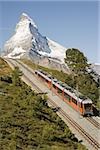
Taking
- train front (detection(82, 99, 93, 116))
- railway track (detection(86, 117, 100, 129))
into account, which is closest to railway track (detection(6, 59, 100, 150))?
railway track (detection(86, 117, 100, 129))

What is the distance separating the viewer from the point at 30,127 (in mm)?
44719

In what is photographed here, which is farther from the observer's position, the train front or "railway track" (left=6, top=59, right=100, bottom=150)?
the train front

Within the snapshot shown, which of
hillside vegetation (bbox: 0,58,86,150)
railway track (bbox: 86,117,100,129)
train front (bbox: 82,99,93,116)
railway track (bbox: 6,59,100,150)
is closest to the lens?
hillside vegetation (bbox: 0,58,86,150)

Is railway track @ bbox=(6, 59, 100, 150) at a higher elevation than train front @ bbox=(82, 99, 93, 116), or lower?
lower

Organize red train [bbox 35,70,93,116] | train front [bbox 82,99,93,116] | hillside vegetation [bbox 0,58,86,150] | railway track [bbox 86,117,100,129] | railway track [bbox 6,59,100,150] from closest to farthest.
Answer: hillside vegetation [bbox 0,58,86,150] < railway track [bbox 6,59,100,150] < railway track [bbox 86,117,100,129] < train front [bbox 82,99,93,116] < red train [bbox 35,70,93,116]

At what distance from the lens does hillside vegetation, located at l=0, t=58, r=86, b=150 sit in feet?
123

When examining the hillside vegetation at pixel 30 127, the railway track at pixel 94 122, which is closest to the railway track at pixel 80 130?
the hillside vegetation at pixel 30 127

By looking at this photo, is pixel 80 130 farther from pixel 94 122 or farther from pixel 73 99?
pixel 73 99

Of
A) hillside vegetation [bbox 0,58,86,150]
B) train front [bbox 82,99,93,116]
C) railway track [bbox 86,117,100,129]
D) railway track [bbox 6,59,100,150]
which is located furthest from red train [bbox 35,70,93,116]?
hillside vegetation [bbox 0,58,86,150]

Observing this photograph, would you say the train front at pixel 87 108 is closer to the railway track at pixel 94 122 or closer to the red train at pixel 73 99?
the red train at pixel 73 99

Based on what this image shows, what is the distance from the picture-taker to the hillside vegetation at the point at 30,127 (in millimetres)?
37438

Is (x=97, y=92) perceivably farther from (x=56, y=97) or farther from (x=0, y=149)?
(x=0, y=149)

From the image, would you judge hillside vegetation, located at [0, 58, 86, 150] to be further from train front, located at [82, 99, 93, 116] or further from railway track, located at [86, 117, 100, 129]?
train front, located at [82, 99, 93, 116]

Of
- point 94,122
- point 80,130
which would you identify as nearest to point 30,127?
point 80,130
